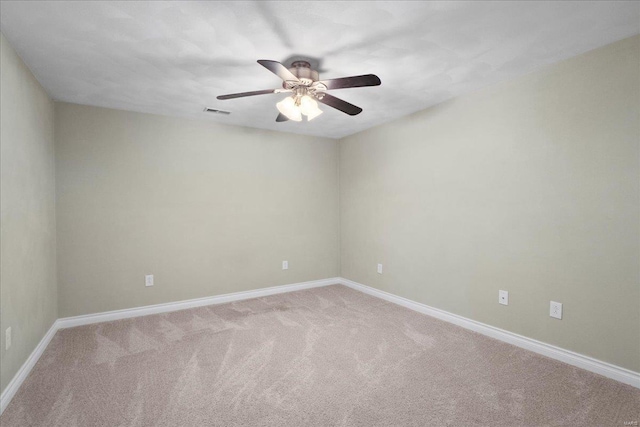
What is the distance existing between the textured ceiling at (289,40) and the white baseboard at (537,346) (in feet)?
7.20

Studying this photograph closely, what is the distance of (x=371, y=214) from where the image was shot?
4312 millimetres

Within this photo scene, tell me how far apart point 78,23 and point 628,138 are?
11.5ft

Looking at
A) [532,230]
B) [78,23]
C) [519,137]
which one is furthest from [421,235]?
[78,23]

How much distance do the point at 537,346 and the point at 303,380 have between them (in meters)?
1.90

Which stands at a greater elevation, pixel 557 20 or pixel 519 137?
pixel 557 20

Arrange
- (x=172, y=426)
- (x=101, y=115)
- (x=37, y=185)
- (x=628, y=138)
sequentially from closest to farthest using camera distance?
(x=172, y=426), (x=628, y=138), (x=37, y=185), (x=101, y=115)

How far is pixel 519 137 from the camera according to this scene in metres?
2.69

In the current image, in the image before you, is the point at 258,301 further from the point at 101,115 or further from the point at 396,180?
the point at 101,115

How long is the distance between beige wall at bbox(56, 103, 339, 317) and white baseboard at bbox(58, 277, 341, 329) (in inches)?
2.6

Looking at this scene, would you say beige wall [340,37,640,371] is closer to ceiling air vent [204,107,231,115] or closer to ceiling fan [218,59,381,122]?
ceiling fan [218,59,381,122]

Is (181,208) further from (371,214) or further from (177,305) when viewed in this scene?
(371,214)

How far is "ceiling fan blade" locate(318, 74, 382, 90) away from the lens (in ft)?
6.55

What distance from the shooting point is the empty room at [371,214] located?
6.17 ft

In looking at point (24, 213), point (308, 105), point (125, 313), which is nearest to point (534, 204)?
point (308, 105)
